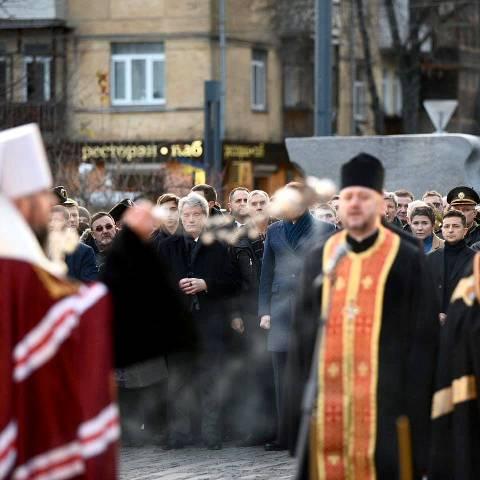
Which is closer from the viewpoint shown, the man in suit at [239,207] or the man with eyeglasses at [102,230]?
the man with eyeglasses at [102,230]

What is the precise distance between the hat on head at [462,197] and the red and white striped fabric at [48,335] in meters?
9.72

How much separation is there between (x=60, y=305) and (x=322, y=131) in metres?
15.3

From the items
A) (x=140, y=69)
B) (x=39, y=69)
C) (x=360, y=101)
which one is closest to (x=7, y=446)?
(x=39, y=69)

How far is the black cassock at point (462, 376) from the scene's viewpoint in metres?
9.31

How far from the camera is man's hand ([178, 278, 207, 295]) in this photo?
1383 cm

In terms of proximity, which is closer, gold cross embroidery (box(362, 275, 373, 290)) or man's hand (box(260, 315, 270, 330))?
gold cross embroidery (box(362, 275, 373, 290))

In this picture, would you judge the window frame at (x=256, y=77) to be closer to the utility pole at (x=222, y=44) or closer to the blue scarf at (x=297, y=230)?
the utility pole at (x=222, y=44)

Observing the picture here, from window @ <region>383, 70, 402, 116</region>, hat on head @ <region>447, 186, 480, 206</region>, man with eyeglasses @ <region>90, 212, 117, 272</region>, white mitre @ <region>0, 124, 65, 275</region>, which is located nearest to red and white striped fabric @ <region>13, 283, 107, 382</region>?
white mitre @ <region>0, 124, 65, 275</region>

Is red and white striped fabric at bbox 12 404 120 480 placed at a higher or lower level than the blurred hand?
lower

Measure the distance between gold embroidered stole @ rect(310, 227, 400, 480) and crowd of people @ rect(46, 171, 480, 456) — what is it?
4474 millimetres

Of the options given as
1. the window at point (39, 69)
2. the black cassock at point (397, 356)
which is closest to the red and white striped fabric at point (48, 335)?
the black cassock at point (397, 356)

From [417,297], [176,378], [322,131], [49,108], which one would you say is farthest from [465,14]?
[417,297]

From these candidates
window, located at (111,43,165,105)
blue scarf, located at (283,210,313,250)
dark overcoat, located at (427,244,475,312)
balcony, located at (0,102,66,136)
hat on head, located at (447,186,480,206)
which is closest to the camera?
blue scarf, located at (283,210,313,250)

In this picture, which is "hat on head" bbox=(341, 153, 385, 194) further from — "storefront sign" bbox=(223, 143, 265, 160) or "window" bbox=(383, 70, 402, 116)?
"window" bbox=(383, 70, 402, 116)
